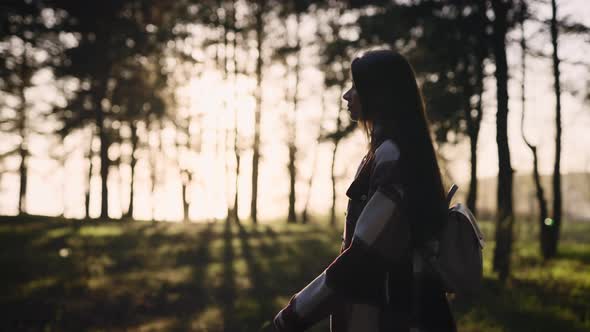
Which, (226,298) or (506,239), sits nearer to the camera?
(226,298)

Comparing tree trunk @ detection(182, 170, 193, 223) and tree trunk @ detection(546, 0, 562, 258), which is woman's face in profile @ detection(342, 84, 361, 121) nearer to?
tree trunk @ detection(546, 0, 562, 258)

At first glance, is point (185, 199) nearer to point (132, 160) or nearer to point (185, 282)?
point (132, 160)

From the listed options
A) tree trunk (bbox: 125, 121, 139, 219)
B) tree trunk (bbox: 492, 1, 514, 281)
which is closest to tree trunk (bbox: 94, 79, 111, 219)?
tree trunk (bbox: 125, 121, 139, 219)

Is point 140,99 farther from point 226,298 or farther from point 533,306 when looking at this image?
point 533,306

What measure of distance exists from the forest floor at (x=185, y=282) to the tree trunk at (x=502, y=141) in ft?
2.26

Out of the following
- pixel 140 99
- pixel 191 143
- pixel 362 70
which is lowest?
pixel 362 70

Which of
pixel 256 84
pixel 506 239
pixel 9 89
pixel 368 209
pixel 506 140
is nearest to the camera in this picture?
pixel 368 209

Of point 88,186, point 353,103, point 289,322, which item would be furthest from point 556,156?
point 88,186

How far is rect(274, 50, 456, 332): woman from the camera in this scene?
195cm

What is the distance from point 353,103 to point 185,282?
343 inches

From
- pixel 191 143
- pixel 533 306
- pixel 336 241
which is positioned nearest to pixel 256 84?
pixel 191 143

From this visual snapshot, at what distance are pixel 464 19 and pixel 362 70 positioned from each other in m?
11.4

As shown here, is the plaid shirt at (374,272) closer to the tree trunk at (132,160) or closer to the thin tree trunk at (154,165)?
the tree trunk at (132,160)

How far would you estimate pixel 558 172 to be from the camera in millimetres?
15102
